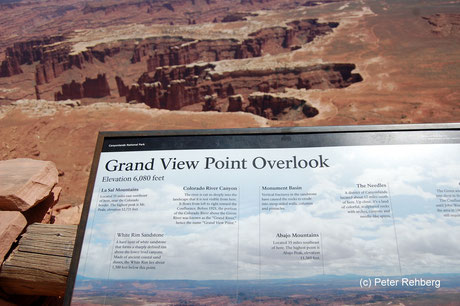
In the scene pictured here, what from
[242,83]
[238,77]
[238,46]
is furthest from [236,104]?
[238,46]

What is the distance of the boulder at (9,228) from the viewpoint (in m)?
3.49

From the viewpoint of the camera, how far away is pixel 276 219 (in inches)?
120

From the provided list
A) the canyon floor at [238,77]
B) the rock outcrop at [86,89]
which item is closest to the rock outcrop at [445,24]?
the canyon floor at [238,77]

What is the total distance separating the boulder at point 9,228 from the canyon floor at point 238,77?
699cm

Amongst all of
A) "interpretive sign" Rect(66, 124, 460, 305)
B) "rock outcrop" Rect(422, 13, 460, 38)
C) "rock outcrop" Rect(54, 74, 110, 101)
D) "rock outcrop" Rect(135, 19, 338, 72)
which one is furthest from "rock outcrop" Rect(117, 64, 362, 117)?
"interpretive sign" Rect(66, 124, 460, 305)

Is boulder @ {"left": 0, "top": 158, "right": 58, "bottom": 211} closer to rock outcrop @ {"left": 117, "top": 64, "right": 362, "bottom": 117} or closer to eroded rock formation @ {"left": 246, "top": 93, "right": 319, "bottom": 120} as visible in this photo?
eroded rock formation @ {"left": 246, "top": 93, "right": 319, "bottom": 120}

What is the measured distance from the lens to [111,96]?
3494 centimetres

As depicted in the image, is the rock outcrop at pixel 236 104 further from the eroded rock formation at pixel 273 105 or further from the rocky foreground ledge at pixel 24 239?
the rocky foreground ledge at pixel 24 239

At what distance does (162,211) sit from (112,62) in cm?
5000

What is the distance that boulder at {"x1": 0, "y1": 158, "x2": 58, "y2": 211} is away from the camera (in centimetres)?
381

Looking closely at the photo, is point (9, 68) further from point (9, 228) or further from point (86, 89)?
point (9, 228)

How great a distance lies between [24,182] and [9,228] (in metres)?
0.62

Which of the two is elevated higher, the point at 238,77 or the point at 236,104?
the point at 236,104

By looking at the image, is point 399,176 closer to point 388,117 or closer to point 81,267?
point 81,267
